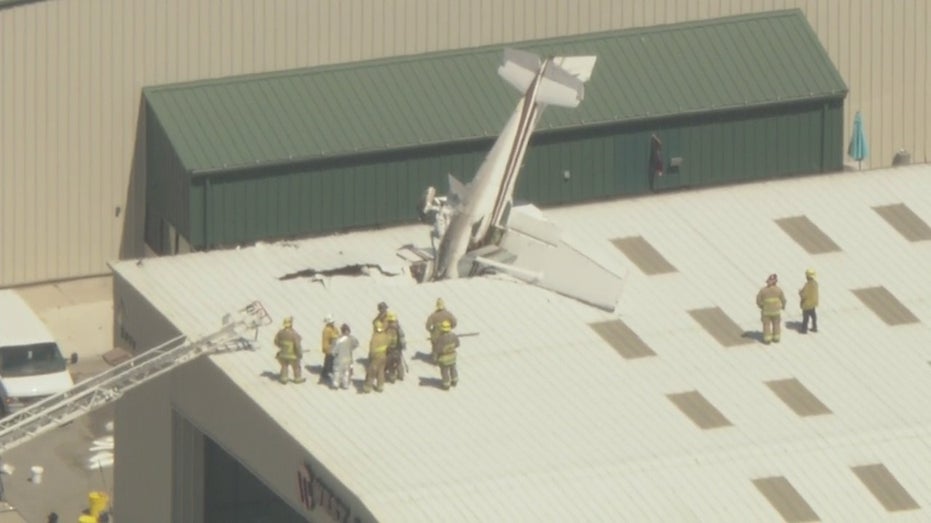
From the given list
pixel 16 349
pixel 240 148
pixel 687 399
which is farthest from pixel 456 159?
pixel 687 399

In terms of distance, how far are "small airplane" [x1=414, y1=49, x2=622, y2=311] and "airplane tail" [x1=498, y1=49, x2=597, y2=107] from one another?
0.08ft

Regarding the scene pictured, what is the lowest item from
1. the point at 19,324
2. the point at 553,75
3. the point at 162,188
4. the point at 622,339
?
the point at 19,324

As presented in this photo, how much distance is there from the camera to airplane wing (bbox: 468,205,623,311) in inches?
4299

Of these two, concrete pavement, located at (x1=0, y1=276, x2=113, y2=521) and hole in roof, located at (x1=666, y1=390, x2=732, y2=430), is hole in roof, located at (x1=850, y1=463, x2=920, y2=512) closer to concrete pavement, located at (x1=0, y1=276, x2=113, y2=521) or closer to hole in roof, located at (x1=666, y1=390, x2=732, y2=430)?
hole in roof, located at (x1=666, y1=390, x2=732, y2=430)

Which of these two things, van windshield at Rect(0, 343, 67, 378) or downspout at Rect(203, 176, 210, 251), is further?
downspout at Rect(203, 176, 210, 251)

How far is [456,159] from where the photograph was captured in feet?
412

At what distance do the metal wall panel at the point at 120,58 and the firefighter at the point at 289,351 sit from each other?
20948 mm

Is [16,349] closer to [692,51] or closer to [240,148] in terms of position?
[240,148]

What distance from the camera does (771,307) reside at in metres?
107

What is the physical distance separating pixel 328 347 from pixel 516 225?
904cm

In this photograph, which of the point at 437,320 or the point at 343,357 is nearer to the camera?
the point at 343,357

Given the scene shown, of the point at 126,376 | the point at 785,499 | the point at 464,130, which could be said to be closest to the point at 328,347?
the point at 126,376

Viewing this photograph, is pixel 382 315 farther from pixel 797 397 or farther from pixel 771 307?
pixel 797 397

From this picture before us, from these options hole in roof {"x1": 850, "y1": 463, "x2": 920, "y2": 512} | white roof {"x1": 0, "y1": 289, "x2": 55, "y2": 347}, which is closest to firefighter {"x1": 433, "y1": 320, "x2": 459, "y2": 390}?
hole in roof {"x1": 850, "y1": 463, "x2": 920, "y2": 512}
